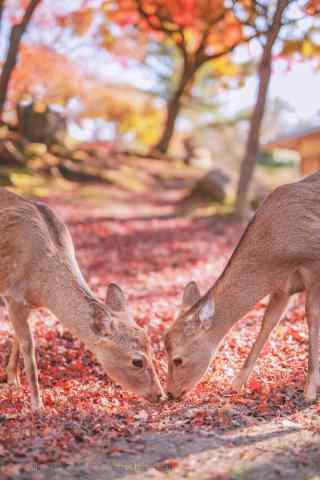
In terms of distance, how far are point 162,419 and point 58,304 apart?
1.50 meters

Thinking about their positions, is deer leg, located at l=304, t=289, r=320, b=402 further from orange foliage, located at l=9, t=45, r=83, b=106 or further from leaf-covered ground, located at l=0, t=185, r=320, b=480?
orange foliage, located at l=9, t=45, r=83, b=106

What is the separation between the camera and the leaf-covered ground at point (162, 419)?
4566 millimetres

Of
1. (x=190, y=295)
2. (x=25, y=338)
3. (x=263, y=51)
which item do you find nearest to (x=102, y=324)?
(x=25, y=338)

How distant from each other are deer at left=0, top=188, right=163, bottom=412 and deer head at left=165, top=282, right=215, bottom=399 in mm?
259

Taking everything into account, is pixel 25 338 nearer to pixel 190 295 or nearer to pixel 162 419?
pixel 162 419

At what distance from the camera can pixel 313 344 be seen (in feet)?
21.0

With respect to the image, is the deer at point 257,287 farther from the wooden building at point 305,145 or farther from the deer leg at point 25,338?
the wooden building at point 305,145

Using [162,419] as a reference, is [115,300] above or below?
above

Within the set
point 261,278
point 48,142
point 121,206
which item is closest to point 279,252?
point 261,278

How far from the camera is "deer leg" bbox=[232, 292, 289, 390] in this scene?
670cm

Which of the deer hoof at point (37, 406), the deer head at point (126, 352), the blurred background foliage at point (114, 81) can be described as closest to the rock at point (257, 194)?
the blurred background foliage at point (114, 81)

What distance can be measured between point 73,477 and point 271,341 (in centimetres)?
465

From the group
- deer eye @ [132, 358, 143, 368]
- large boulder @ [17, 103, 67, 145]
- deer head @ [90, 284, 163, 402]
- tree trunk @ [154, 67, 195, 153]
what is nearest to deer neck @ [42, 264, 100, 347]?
deer head @ [90, 284, 163, 402]

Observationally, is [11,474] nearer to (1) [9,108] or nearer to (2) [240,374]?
(2) [240,374]
